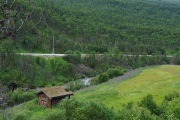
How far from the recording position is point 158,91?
8638 cm

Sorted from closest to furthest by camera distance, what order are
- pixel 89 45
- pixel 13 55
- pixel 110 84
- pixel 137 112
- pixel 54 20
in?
1. pixel 137 112
2. pixel 110 84
3. pixel 13 55
4. pixel 89 45
5. pixel 54 20

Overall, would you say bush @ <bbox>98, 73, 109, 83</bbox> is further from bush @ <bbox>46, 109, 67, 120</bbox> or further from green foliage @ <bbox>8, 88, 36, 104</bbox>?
bush @ <bbox>46, 109, 67, 120</bbox>

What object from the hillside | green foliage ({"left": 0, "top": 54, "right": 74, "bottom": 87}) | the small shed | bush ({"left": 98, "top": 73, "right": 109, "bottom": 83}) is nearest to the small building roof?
the small shed

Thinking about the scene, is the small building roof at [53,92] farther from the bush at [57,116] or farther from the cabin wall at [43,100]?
the bush at [57,116]

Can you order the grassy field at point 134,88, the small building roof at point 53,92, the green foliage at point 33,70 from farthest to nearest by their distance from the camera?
the green foliage at point 33,70 < the grassy field at point 134,88 < the small building roof at point 53,92

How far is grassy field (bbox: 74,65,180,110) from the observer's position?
80.4m

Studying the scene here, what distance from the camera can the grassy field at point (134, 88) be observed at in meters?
80.4

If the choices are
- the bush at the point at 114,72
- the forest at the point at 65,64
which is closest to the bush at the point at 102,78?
the forest at the point at 65,64

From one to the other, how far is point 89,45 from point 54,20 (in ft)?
88.3

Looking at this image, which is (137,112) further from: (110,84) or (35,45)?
(35,45)

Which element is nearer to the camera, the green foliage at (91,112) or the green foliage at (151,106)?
the green foliage at (91,112)

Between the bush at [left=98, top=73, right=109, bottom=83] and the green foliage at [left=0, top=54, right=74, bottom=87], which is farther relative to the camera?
the green foliage at [left=0, top=54, right=74, bottom=87]

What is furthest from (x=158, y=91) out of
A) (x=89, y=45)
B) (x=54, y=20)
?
(x=54, y=20)

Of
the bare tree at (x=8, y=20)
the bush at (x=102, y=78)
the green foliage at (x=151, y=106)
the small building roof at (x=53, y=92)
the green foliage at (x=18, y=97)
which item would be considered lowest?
the green foliage at (x=18, y=97)
